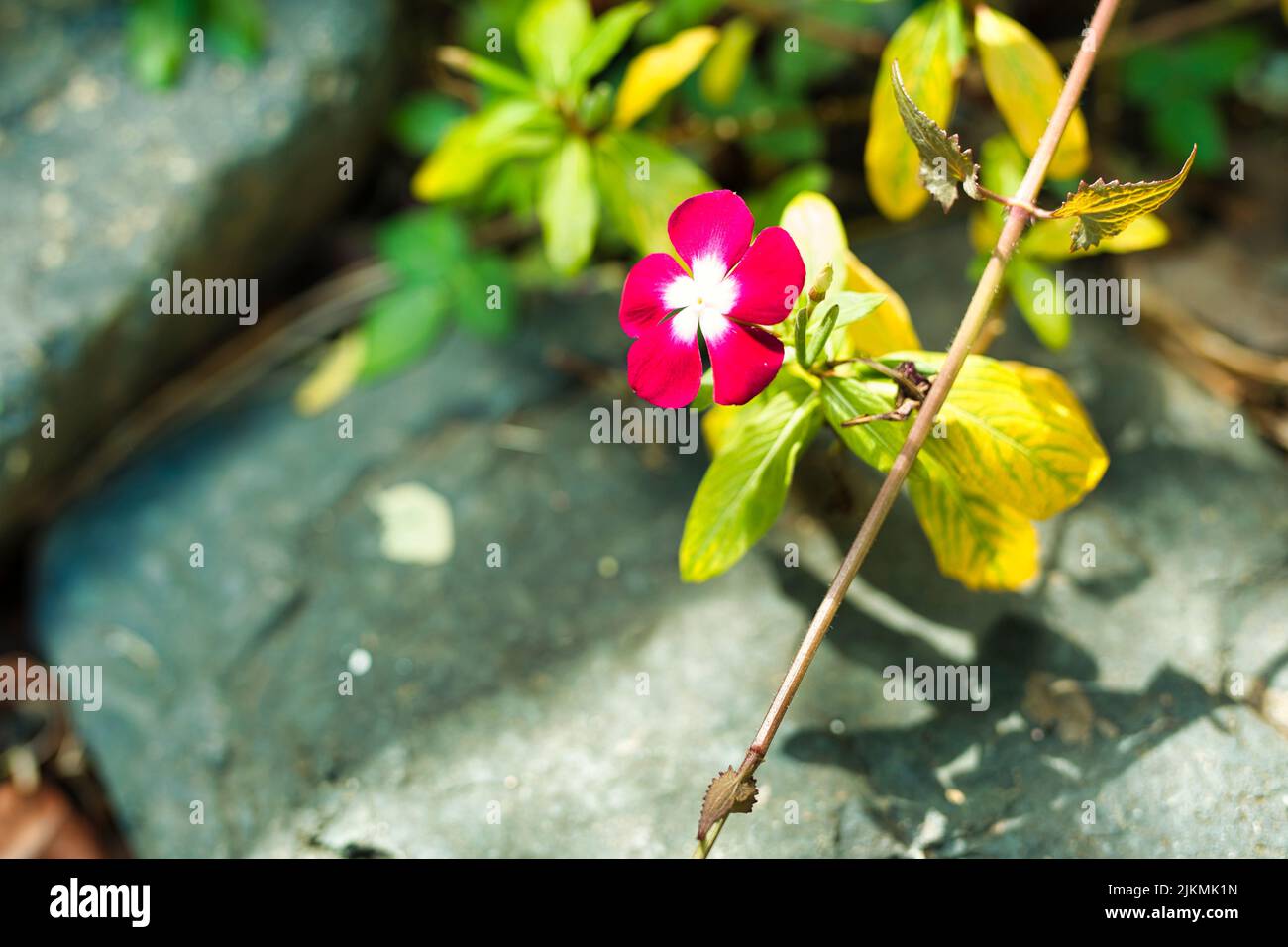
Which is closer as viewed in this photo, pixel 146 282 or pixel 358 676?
pixel 358 676

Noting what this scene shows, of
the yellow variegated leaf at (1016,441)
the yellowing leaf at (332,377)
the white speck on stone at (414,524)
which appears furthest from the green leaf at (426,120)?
the yellow variegated leaf at (1016,441)

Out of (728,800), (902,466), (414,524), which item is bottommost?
(728,800)

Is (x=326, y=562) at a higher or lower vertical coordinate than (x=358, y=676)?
higher

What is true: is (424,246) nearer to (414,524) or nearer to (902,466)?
(414,524)

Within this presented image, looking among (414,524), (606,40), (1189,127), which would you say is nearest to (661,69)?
(606,40)
